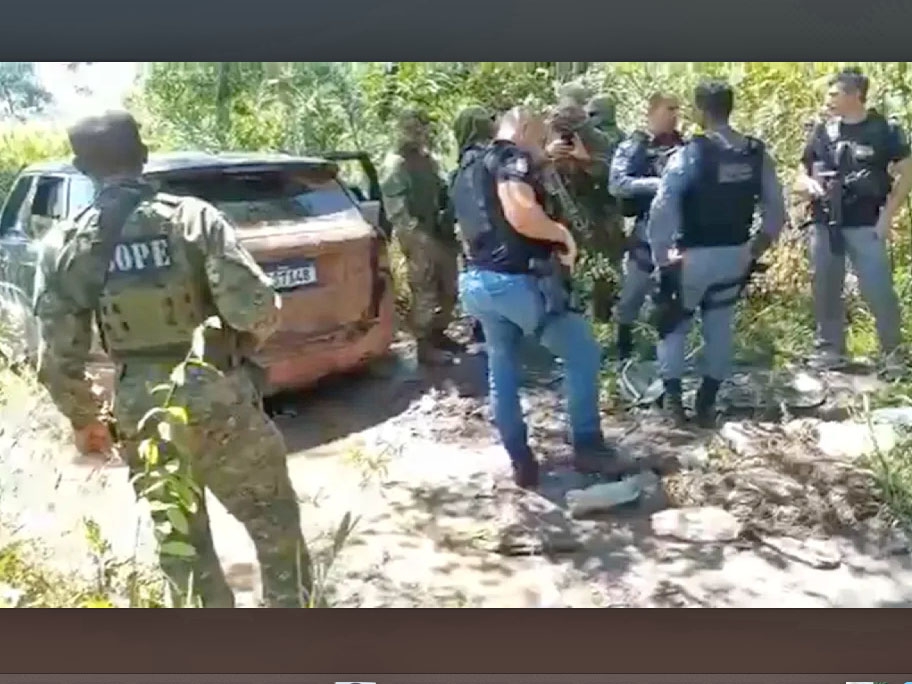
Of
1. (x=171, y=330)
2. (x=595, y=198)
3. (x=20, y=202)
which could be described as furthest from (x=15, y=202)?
(x=595, y=198)

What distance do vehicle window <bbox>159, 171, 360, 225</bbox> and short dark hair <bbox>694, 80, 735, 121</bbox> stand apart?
724 millimetres

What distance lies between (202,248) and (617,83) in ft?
2.87

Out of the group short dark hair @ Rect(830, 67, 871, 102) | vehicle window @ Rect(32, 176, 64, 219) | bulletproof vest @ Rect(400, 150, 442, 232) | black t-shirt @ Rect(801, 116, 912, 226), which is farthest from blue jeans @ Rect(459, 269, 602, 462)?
vehicle window @ Rect(32, 176, 64, 219)

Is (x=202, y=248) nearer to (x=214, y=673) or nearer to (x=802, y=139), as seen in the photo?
(x=214, y=673)

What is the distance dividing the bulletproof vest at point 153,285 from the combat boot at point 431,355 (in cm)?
44

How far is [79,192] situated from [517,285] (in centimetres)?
88

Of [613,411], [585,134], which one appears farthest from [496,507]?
[585,134]

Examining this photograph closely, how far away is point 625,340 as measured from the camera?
2969mm

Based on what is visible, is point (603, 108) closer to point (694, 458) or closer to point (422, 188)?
point (422, 188)

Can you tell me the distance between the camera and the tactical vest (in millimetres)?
2965

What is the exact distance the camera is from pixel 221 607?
9.73ft

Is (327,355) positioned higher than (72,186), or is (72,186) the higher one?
(72,186)

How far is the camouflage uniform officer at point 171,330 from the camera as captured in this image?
9.18ft

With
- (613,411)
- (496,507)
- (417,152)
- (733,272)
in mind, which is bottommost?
(496,507)
